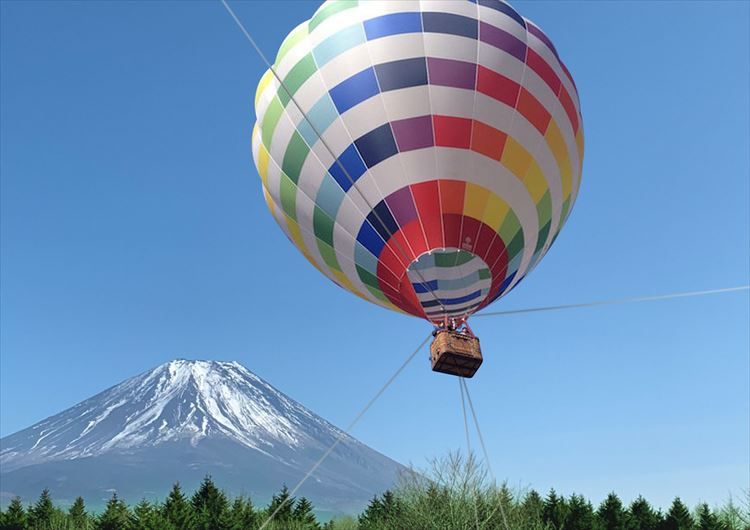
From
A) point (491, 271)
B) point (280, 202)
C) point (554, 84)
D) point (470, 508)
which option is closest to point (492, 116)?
point (554, 84)

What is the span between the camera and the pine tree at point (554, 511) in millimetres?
32969

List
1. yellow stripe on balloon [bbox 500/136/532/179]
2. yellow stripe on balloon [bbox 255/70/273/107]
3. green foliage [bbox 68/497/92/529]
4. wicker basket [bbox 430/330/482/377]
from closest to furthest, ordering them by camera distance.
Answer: wicker basket [bbox 430/330/482/377]
yellow stripe on balloon [bbox 500/136/532/179]
yellow stripe on balloon [bbox 255/70/273/107]
green foliage [bbox 68/497/92/529]

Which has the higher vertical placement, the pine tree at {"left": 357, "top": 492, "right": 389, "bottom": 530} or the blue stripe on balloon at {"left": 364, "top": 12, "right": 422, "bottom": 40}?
the blue stripe on balloon at {"left": 364, "top": 12, "right": 422, "bottom": 40}

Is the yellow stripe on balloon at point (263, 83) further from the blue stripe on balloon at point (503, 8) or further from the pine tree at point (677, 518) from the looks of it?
the pine tree at point (677, 518)

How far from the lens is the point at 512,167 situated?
12789 mm

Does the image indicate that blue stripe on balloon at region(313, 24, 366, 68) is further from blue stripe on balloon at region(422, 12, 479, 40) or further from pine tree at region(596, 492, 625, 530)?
pine tree at region(596, 492, 625, 530)

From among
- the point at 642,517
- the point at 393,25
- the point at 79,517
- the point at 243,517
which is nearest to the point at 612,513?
the point at 642,517

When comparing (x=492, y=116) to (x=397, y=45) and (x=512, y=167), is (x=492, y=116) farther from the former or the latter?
(x=397, y=45)

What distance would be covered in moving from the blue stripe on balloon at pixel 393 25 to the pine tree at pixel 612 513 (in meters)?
29.1

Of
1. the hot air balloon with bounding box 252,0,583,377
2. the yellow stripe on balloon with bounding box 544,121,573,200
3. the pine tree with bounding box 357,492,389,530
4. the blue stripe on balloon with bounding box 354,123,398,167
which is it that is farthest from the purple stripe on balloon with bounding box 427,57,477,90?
the pine tree with bounding box 357,492,389,530

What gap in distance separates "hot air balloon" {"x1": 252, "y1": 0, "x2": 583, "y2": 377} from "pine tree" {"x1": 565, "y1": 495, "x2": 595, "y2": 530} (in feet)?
78.7

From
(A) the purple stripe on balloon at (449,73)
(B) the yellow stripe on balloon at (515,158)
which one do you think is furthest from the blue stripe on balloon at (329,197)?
(B) the yellow stripe on balloon at (515,158)

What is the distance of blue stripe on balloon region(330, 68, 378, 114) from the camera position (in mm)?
12406

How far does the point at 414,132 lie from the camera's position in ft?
40.5
